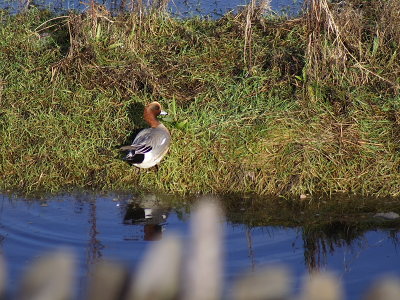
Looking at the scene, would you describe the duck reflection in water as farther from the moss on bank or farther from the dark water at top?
the dark water at top

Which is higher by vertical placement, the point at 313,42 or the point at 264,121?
the point at 313,42

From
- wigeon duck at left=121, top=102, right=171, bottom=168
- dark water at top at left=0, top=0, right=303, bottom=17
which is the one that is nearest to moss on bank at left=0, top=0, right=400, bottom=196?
wigeon duck at left=121, top=102, right=171, bottom=168

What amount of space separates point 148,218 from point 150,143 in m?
0.79

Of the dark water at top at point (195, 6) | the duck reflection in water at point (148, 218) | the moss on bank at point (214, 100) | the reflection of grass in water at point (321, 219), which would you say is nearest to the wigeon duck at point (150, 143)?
the moss on bank at point (214, 100)

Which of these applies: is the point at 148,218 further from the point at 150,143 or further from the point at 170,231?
the point at 170,231

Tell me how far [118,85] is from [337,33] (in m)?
2.12

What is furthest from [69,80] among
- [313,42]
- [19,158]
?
[313,42]

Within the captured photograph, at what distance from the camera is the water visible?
481 cm

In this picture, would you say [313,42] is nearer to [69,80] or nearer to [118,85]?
[118,85]

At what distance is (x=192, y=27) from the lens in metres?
8.34

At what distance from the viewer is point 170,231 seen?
4691 millimetres

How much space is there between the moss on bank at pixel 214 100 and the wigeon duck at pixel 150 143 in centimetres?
17

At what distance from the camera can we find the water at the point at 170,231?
481 centimetres

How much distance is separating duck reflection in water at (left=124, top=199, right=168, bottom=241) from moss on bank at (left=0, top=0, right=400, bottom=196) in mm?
A: 452
